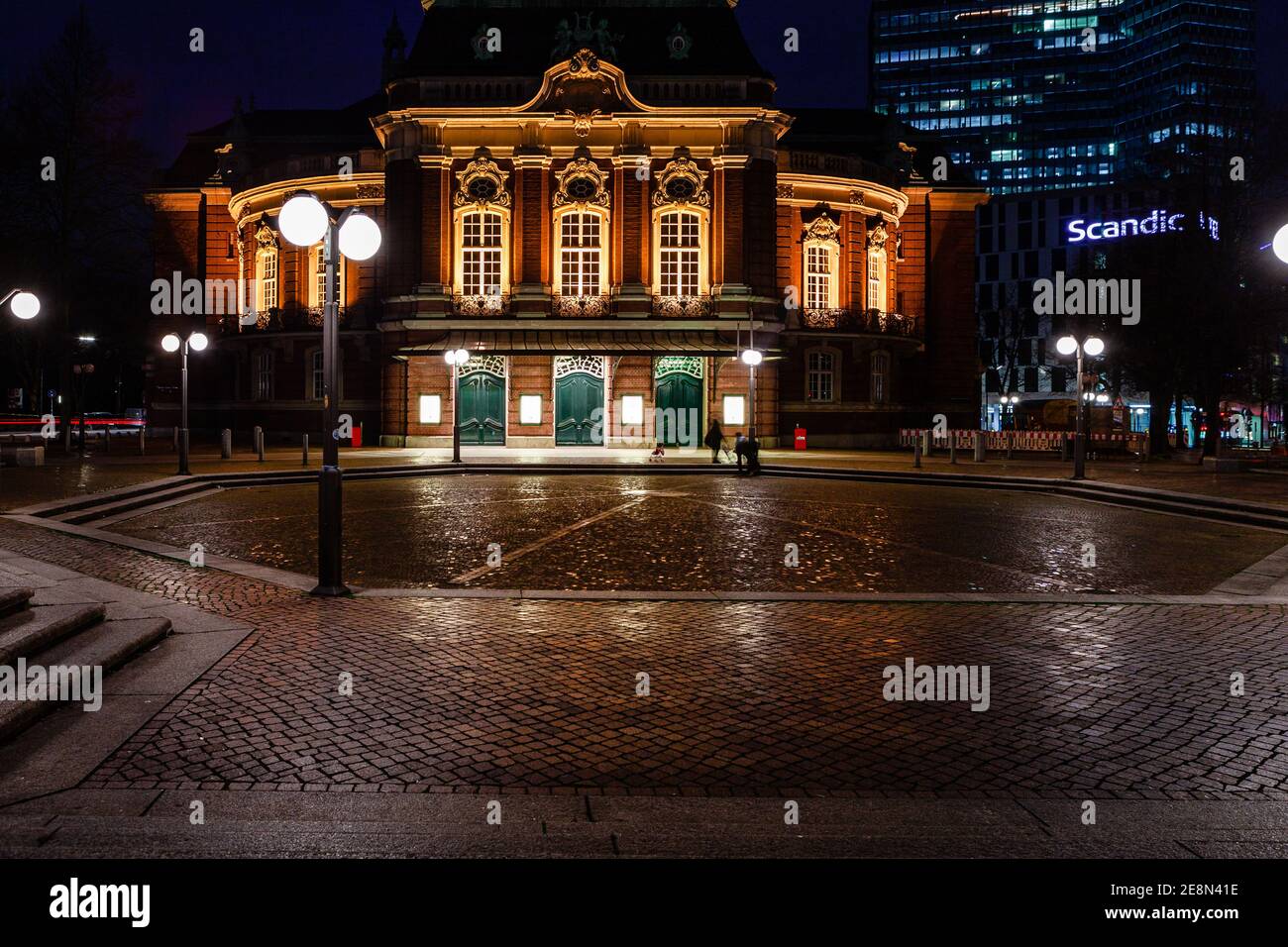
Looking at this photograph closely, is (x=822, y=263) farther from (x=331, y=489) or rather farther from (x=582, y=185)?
(x=331, y=489)

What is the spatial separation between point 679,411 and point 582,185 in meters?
9.73

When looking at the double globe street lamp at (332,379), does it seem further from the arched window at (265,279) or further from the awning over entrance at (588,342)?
the arched window at (265,279)

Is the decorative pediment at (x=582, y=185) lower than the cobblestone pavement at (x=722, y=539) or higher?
higher

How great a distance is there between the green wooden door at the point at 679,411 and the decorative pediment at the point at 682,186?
7.00 meters

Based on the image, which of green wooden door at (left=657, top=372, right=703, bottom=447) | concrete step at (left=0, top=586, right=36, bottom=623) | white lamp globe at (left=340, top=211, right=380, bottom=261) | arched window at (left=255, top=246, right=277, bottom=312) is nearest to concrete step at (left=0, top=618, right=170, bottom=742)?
concrete step at (left=0, top=586, right=36, bottom=623)

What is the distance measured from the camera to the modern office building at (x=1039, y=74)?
134375 millimetres

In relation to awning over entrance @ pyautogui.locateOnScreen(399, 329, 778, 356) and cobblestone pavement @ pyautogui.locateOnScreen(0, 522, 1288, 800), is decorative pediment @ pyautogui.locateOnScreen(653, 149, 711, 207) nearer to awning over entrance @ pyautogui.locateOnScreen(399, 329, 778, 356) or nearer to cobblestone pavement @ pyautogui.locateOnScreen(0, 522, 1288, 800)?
awning over entrance @ pyautogui.locateOnScreen(399, 329, 778, 356)

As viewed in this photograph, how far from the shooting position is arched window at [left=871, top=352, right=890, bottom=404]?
43.1 m

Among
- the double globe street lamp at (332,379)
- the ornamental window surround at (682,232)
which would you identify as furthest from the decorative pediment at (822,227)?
the double globe street lamp at (332,379)

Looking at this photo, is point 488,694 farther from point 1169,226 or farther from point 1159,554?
point 1169,226

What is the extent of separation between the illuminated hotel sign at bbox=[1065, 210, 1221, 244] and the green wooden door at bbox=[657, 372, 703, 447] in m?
17.0

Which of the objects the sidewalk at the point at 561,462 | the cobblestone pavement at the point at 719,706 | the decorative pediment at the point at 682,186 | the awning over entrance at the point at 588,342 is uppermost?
the decorative pediment at the point at 682,186

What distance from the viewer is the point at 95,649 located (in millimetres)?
6684
